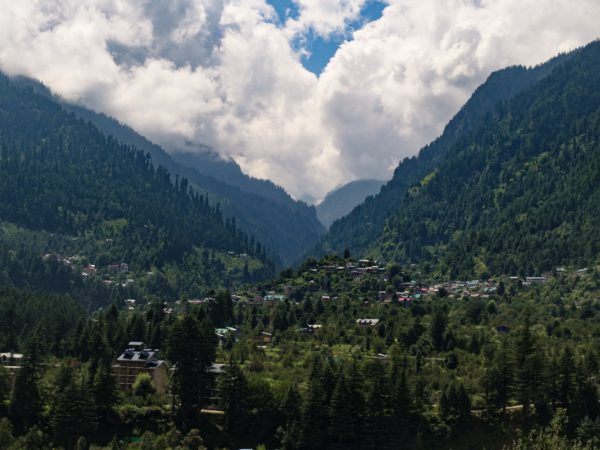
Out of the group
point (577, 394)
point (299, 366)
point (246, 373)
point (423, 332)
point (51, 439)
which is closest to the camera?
point (51, 439)

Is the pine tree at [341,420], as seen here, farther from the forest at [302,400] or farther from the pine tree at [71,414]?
the pine tree at [71,414]

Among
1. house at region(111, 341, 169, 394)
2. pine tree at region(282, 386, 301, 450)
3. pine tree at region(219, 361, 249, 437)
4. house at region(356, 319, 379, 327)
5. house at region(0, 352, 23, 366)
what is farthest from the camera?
house at region(356, 319, 379, 327)

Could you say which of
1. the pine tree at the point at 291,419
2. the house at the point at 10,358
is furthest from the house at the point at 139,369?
the pine tree at the point at 291,419

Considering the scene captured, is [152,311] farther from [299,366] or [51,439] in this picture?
[51,439]

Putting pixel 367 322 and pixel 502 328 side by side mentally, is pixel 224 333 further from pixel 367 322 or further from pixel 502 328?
pixel 502 328

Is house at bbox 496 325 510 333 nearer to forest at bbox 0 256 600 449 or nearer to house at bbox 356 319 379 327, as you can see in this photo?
Answer: forest at bbox 0 256 600 449

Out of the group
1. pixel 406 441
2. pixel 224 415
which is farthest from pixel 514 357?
pixel 224 415

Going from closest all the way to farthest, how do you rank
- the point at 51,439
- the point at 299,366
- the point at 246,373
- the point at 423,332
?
the point at 51,439, the point at 246,373, the point at 299,366, the point at 423,332

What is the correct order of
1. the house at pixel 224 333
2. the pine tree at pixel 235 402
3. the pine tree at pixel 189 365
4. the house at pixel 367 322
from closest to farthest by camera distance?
the pine tree at pixel 235 402, the pine tree at pixel 189 365, the house at pixel 224 333, the house at pixel 367 322

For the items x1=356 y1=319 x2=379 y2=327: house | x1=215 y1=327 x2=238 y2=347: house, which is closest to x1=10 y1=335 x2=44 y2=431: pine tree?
x1=215 y1=327 x2=238 y2=347: house
